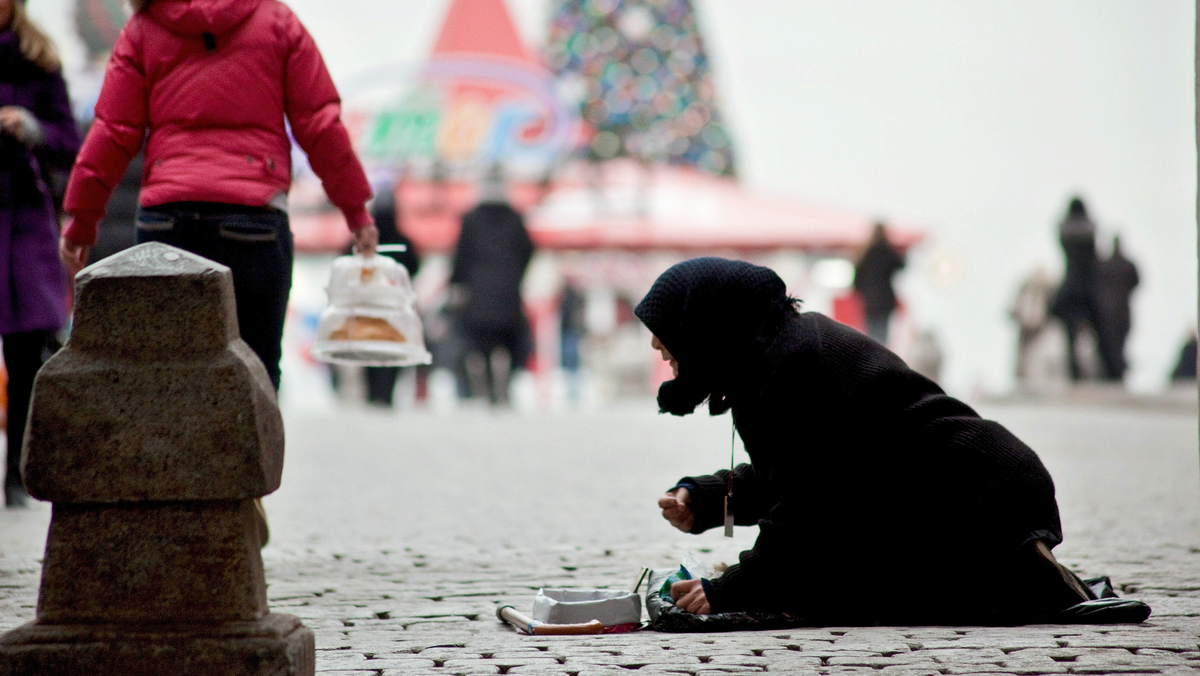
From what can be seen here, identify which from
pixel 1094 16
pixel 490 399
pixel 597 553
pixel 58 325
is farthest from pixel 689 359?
pixel 1094 16

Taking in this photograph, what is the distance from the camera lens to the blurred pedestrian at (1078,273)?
16562mm

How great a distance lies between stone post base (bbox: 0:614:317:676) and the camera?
2773 millimetres

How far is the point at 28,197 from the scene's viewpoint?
18.3 feet

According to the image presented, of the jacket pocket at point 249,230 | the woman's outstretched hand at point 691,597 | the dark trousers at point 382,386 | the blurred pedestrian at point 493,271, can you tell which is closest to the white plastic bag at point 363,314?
the jacket pocket at point 249,230

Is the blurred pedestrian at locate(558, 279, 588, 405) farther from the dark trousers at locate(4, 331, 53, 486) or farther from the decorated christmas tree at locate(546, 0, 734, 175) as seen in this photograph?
the dark trousers at locate(4, 331, 53, 486)

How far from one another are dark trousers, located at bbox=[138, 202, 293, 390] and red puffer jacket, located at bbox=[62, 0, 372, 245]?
44 millimetres

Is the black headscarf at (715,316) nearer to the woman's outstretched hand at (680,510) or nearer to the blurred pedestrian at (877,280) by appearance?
the woman's outstretched hand at (680,510)

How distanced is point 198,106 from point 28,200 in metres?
1.48

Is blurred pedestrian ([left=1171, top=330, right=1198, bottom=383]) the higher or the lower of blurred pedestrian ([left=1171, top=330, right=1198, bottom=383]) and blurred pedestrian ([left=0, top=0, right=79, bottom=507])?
the lower

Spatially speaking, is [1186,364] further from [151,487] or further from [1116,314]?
[151,487]

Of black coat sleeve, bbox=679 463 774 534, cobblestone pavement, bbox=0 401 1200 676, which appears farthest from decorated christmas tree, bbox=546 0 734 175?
black coat sleeve, bbox=679 463 774 534

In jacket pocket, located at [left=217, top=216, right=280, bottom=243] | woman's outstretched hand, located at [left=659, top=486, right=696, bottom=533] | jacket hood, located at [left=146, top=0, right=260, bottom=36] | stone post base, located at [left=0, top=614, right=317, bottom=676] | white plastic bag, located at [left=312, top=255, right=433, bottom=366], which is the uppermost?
jacket hood, located at [left=146, top=0, right=260, bottom=36]

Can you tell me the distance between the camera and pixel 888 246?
15.8 meters

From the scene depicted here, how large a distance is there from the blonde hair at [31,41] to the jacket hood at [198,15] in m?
1.23
